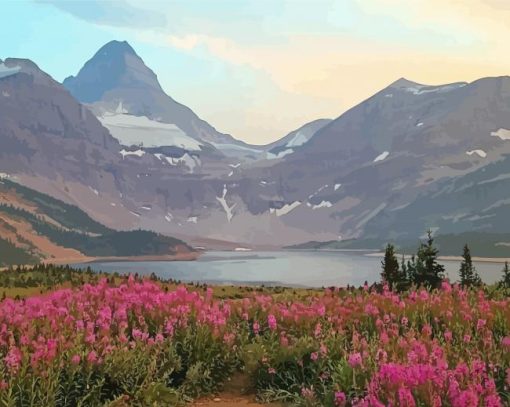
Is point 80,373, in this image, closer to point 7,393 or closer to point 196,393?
point 7,393

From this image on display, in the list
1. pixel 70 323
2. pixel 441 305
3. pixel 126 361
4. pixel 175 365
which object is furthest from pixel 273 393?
pixel 441 305

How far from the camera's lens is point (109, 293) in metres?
14.7

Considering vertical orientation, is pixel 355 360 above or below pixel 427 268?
below

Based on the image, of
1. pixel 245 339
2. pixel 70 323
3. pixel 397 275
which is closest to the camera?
pixel 70 323

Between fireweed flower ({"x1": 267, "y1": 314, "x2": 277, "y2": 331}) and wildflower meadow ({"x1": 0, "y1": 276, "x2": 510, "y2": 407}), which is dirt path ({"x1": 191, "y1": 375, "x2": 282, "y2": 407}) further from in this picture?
fireweed flower ({"x1": 267, "y1": 314, "x2": 277, "y2": 331})

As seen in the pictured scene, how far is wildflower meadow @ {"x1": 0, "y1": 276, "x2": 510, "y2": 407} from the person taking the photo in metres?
8.52

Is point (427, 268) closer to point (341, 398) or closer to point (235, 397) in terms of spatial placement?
point (235, 397)

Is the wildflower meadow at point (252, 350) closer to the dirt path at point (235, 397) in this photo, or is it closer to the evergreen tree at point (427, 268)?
the dirt path at point (235, 397)

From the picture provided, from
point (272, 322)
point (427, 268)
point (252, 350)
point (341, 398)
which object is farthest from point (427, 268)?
point (341, 398)

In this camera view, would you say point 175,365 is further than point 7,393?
Yes

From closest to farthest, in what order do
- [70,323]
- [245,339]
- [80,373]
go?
1. [80,373]
2. [70,323]
3. [245,339]

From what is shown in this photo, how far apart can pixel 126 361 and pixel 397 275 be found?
3133cm

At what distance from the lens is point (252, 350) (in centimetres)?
1209

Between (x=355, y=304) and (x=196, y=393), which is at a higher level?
(x=355, y=304)
